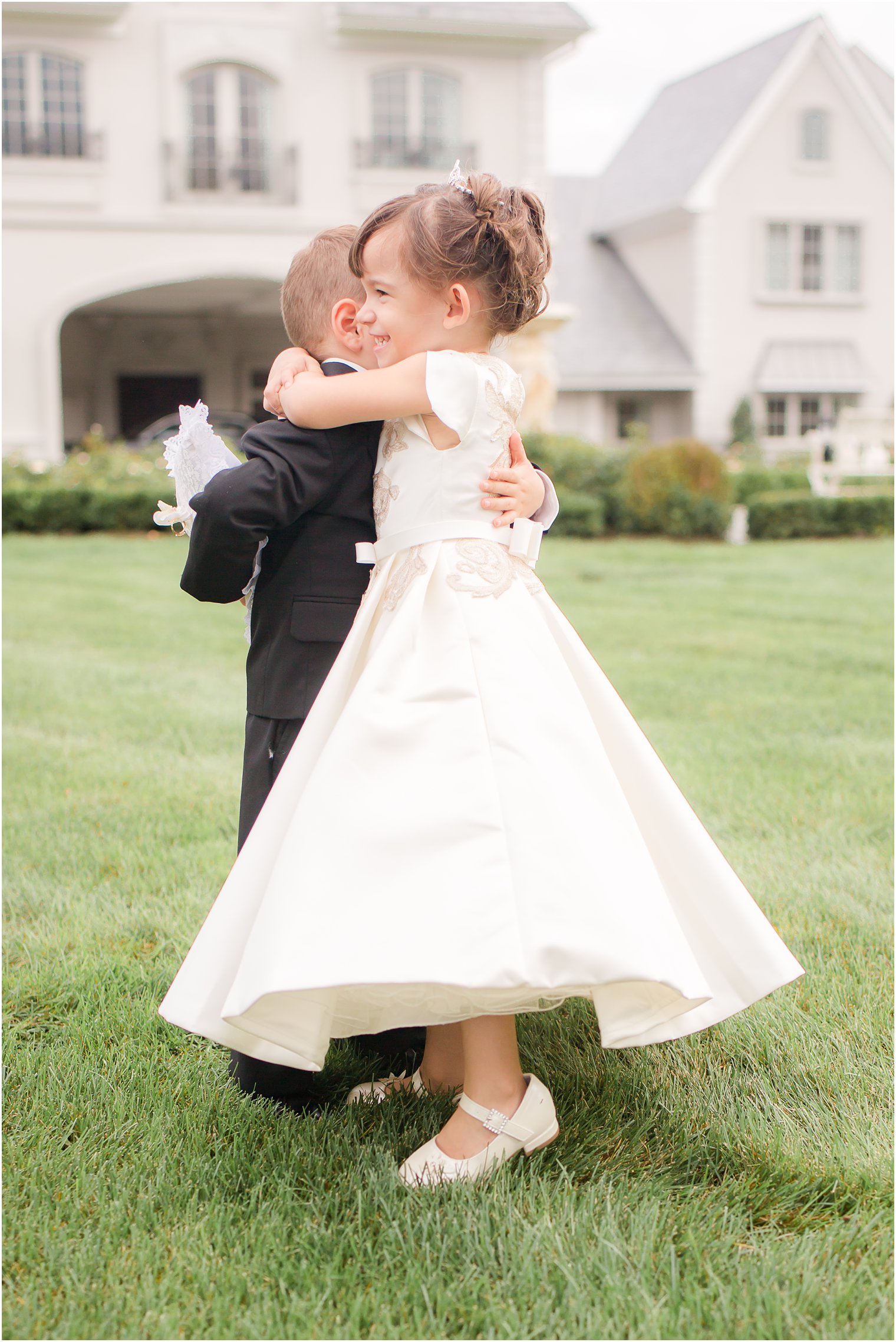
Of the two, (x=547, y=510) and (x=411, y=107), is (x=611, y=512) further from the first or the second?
(x=547, y=510)

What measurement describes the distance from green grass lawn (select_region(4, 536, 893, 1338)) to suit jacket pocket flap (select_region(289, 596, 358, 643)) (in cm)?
88

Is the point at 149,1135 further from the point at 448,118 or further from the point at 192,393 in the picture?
the point at 192,393

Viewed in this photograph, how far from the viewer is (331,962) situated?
→ 1.69 metres

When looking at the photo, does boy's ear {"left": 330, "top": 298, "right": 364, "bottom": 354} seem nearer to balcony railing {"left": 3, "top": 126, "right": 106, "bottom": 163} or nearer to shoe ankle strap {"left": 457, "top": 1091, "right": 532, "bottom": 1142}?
shoe ankle strap {"left": 457, "top": 1091, "right": 532, "bottom": 1142}

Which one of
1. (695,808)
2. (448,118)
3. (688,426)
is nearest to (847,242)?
(688,426)

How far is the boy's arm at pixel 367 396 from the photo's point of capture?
1.90 metres

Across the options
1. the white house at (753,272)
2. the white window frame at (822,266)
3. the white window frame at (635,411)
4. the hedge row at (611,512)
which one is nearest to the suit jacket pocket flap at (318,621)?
the hedge row at (611,512)

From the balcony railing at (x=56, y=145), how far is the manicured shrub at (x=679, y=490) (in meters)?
10.2

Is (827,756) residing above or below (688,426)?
below

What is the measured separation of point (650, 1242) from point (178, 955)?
1.46 m

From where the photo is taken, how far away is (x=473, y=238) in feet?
6.37

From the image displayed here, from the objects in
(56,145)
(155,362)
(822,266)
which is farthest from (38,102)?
(822,266)

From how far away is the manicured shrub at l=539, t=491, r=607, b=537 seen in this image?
41.2 feet

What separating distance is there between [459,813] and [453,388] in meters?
0.70
